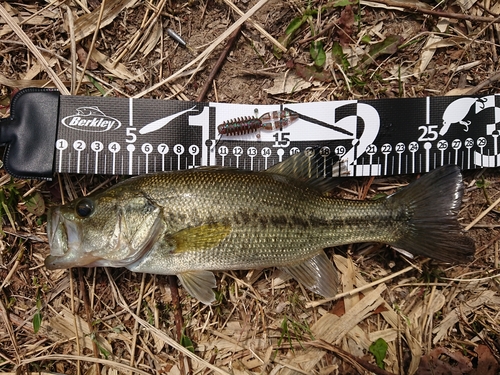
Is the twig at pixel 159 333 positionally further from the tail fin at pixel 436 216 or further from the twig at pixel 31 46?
the tail fin at pixel 436 216

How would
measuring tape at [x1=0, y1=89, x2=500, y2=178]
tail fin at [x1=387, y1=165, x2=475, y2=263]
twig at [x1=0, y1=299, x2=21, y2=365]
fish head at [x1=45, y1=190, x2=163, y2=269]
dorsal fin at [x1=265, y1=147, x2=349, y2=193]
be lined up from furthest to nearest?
twig at [x1=0, y1=299, x2=21, y2=365] < measuring tape at [x1=0, y1=89, x2=500, y2=178] < dorsal fin at [x1=265, y1=147, x2=349, y2=193] < tail fin at [x1=387, y1=165, x2=475, y2=263] < fish head at [x1=45, y1=190, x2=163, y2=269]

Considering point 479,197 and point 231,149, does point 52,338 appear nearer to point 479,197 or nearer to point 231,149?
point 231,149

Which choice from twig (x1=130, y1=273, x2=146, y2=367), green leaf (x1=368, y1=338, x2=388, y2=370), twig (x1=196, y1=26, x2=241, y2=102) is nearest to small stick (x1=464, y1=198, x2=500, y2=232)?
green leaf (x1=368, y1=338, x2=388, y2=370)

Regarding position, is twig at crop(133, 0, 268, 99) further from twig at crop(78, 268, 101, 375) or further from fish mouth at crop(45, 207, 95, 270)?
twig at crop(78, 268, 101, 375)

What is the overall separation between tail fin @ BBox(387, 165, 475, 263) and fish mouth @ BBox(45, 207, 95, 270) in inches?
90.0

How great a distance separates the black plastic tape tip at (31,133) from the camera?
9.54 feet

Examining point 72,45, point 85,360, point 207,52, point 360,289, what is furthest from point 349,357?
point 72,45

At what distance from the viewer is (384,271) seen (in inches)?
128

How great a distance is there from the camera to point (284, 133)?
3.14m

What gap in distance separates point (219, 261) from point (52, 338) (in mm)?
A: 1693

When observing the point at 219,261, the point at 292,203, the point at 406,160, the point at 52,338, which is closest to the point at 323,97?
the point at 406,160

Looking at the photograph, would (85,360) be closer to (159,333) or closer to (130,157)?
(159,333)

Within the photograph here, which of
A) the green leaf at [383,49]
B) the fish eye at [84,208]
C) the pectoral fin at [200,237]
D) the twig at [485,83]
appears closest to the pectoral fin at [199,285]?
the pectoral fin at [200,237]

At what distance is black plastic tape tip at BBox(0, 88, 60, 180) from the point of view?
9.54 feet
